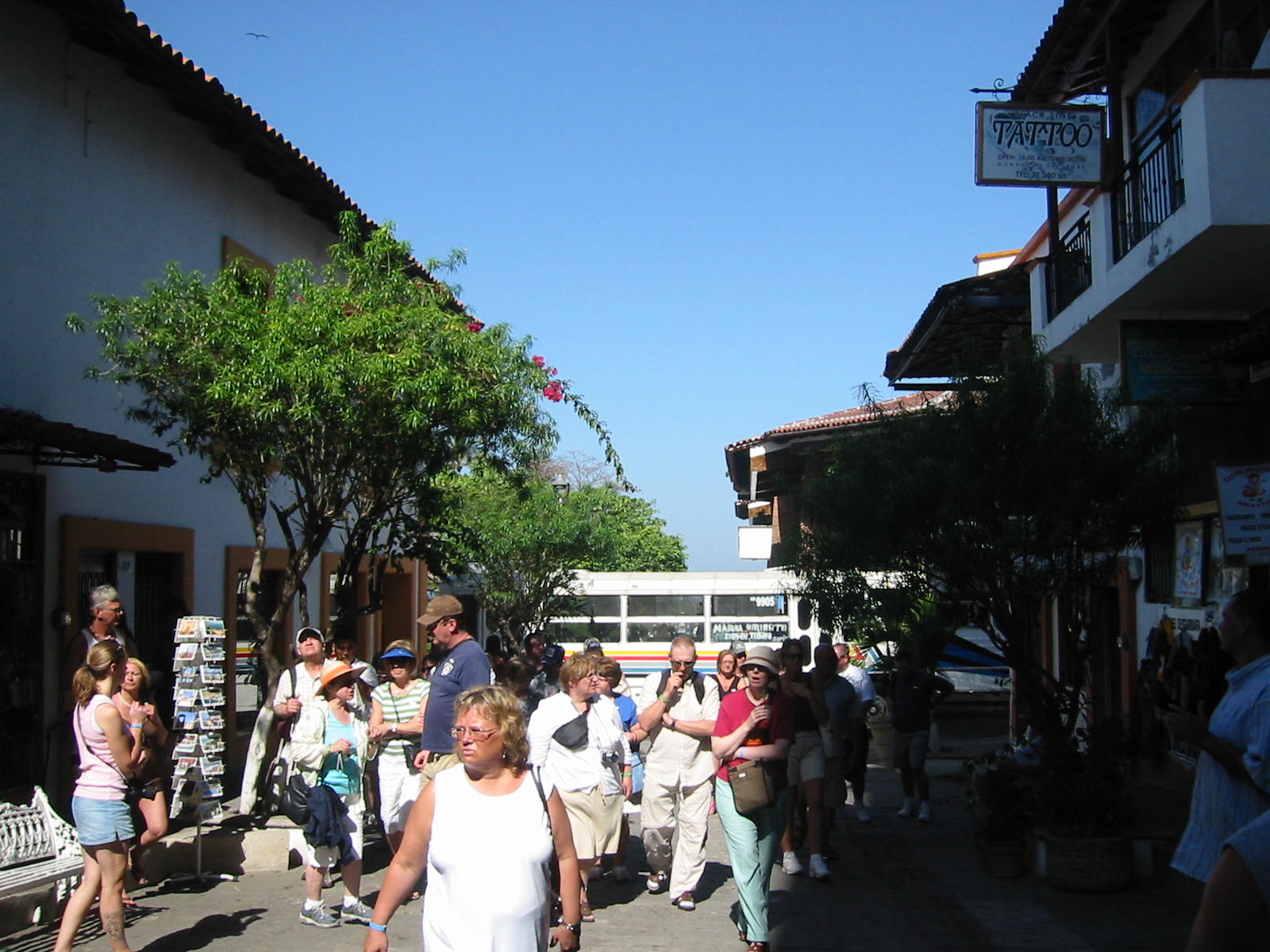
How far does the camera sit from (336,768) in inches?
318

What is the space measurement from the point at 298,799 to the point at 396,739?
1023 millimetres

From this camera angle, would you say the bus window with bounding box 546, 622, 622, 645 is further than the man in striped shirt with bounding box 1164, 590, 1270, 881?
Yes

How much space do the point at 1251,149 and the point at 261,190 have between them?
10361mm

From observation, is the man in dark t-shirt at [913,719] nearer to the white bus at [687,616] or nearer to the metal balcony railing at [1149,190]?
the metal balcony railing at [1149,190]

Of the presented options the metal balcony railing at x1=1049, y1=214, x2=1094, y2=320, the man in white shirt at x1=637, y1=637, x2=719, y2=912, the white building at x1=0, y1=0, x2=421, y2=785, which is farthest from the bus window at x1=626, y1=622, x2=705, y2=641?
the man in white shirt at x1=637, y1=637, x2=719, y2=912

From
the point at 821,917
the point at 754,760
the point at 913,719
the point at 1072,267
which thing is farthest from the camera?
the point at 1072,267

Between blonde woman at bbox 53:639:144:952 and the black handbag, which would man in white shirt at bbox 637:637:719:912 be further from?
blonde woman at bbox 53:639:144:952

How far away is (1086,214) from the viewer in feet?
41.8

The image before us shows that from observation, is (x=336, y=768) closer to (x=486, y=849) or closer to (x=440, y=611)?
(x=440, y=611)

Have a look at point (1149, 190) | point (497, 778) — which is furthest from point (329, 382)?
point (1149, 190)

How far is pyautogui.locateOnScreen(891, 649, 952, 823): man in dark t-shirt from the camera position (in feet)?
40.4

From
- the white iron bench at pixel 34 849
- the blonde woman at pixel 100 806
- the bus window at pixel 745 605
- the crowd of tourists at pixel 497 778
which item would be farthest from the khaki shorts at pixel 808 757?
the bus window at pixel 745 605

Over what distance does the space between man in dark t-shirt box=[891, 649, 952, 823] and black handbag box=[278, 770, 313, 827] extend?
6.30m

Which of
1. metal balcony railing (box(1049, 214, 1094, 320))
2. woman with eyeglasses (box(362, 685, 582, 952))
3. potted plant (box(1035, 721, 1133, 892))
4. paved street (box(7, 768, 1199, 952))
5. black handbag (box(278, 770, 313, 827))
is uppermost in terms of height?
metal balcony railing (box(1049, 214, 1094, 320))
